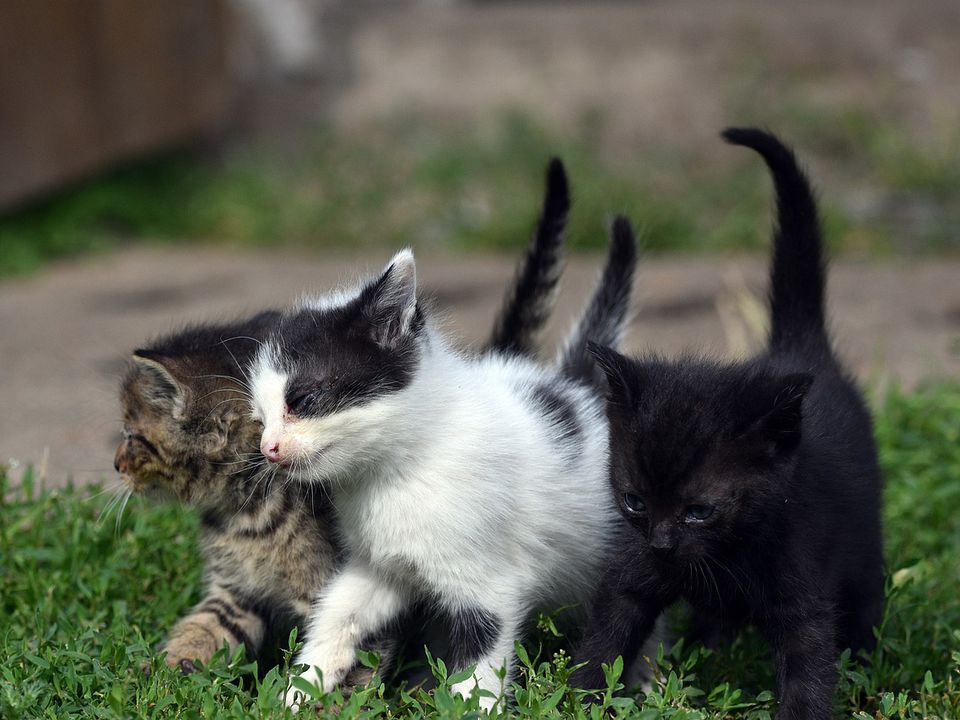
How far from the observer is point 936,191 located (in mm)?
10305

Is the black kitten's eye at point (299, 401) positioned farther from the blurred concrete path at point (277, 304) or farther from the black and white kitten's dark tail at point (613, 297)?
the blurred concrete path at point (277, 304)

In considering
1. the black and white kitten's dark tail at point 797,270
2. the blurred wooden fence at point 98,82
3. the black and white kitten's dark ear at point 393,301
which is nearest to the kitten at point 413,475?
the black and white kitten's dark ear at point 393,301

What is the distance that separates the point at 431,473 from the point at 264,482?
64 cm

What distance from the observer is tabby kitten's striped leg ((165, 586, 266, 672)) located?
3.78m

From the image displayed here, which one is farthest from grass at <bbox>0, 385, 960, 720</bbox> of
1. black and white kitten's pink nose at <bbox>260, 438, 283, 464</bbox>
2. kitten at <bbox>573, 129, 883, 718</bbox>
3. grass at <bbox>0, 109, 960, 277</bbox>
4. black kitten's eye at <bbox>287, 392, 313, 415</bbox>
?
grass at <bbox>0, 109, 960, 277</bbox>

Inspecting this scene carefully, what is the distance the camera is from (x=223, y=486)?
3.85 metres

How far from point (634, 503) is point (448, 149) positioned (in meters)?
7.96

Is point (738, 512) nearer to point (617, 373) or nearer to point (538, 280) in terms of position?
point (617, 373)

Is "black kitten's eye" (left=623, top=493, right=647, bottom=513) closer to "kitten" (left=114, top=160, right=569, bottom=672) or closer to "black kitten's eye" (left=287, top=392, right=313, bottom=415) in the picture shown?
"black kitten's eye" (left=287, top=392, right=313, bottom=415)

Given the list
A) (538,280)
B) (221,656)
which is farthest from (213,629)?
(538,280)

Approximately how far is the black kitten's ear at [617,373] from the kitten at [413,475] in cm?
44

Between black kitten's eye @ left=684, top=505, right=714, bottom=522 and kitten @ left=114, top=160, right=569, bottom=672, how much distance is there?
1.20m

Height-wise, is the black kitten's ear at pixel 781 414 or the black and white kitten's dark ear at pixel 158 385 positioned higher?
the black kitten's ear at pixel 781 414

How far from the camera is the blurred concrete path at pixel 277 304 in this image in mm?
6141
